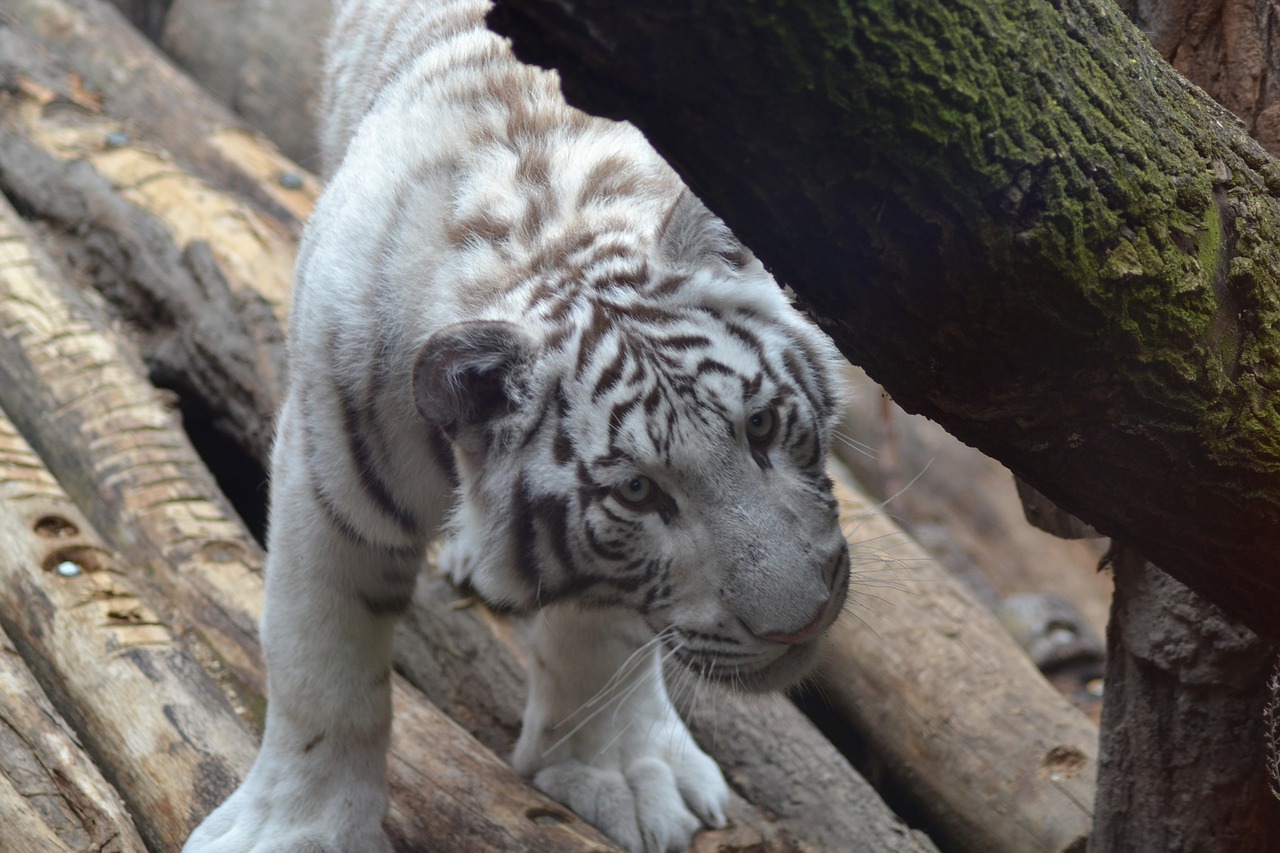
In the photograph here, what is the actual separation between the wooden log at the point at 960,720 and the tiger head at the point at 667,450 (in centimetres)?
101

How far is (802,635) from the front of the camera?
94.3 inches

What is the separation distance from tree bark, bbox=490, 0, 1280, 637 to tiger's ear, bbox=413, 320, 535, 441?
28.0 inches

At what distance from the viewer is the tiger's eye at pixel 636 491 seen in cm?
238

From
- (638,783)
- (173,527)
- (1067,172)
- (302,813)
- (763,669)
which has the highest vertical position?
(1067,172)

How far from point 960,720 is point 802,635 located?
1.61 m

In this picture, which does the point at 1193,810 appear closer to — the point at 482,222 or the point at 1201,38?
the point at 1201,38

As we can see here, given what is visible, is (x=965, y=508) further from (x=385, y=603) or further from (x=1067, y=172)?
(x=1067, y=172)

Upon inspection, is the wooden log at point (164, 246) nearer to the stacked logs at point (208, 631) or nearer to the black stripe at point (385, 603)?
the stacked logs at point (208, 631)

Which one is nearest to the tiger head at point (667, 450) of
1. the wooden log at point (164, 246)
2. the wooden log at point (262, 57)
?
the wooden log at point (164, 246)

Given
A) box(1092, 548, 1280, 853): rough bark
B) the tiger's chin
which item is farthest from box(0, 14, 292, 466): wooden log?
box(1092, 548, 1280, 853): rough bark

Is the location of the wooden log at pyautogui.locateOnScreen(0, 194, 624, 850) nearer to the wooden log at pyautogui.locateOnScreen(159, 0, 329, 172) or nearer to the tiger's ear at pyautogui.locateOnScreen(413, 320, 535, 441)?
the tiger's ear at pyautogui.locateOnScreen(413, 320, 535, 441)

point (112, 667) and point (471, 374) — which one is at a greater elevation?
point (471, 374)

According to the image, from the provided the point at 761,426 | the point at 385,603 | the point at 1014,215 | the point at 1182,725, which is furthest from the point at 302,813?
the point at 1014,215

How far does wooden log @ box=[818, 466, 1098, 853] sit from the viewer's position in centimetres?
354
